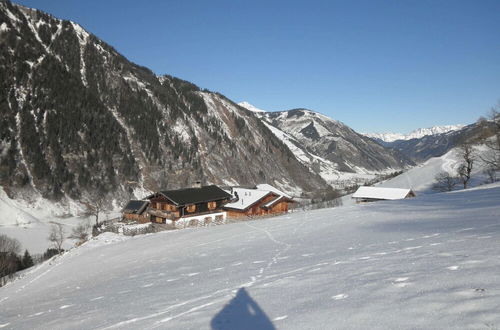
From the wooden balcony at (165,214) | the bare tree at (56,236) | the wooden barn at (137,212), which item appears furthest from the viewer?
the wooden barn at (137,212)

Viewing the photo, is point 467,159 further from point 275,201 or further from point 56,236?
point 56,236

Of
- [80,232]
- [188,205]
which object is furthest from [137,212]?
[188,205]

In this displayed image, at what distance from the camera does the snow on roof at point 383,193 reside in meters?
64.7

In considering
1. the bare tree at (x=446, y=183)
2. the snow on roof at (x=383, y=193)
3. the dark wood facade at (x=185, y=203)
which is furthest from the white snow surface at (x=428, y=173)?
the dark wood facade at (x=185, y=203)

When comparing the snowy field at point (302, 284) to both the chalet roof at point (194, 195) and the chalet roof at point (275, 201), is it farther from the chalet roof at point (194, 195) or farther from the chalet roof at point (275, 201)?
the chalet roof at point (275, 201)

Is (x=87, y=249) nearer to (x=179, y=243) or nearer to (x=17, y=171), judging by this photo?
(x=179, y=243)

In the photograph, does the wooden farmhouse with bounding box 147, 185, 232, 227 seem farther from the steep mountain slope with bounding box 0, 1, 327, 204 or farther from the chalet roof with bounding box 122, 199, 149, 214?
the steep mountain slope with bounding box 0, 1, 327, 204

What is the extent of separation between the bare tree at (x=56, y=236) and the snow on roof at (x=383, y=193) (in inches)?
2267

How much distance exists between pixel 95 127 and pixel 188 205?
60159mm

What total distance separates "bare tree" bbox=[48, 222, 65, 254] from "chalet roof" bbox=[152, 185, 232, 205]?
18503 millimetres

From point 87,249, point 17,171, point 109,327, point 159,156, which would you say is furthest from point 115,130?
point 109,327

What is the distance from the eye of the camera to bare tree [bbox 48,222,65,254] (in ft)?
168

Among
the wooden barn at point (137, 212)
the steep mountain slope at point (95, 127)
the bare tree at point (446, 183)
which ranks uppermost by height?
the steep mountain slope at point (95, 127)

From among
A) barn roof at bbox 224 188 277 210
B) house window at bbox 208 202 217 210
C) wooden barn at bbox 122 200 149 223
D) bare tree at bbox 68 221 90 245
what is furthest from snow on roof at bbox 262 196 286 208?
bare tree at bbox 68 221 90 245
